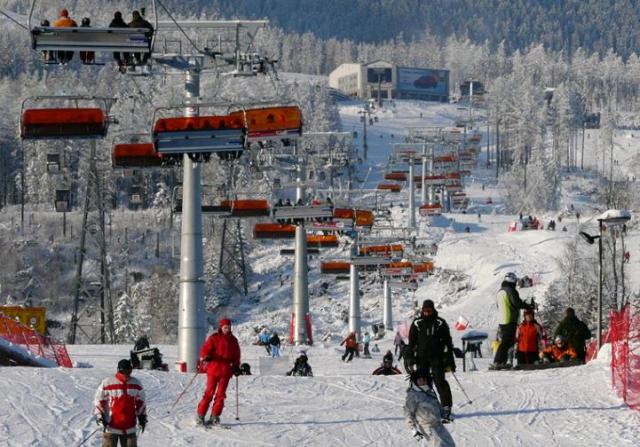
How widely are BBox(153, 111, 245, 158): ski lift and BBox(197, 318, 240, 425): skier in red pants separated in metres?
7.35

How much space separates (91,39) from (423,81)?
17436cm

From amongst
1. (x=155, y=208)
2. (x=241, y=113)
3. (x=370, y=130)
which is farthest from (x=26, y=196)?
(x=241, y=113)

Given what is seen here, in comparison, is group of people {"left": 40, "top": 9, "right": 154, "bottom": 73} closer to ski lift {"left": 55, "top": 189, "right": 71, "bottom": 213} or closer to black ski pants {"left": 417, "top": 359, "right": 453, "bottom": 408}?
black ski pants {"left": 417, "top": 359, "right": 453, "bottom": 408}

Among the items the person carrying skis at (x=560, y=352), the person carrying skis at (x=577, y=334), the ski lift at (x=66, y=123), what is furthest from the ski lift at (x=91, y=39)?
the person carrying skis at (x=560, y=352)

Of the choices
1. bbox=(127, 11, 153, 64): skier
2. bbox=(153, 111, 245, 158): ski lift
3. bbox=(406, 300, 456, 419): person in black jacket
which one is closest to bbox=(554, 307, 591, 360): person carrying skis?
bbox=(153, 111, 245, 158): ski lift

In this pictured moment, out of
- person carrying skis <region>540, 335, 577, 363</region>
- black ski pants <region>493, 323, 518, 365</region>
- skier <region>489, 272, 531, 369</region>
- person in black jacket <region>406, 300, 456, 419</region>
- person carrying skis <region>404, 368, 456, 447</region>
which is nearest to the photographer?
person carrying skis <region>404, 368, 456, 447</region>

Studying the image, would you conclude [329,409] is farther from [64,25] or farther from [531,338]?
[64,25]

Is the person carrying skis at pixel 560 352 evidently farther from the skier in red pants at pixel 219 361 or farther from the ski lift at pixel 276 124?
the ski lift at pixel 276 124

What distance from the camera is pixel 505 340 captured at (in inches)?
755

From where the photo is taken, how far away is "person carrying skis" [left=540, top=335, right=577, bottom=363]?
66.4 ft

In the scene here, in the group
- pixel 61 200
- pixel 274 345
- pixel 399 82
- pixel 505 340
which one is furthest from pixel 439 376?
pixel 399 82

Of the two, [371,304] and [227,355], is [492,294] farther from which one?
[227,355]

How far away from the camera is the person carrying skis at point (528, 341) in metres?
19.4

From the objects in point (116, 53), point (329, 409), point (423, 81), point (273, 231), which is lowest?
point (329, 409)
